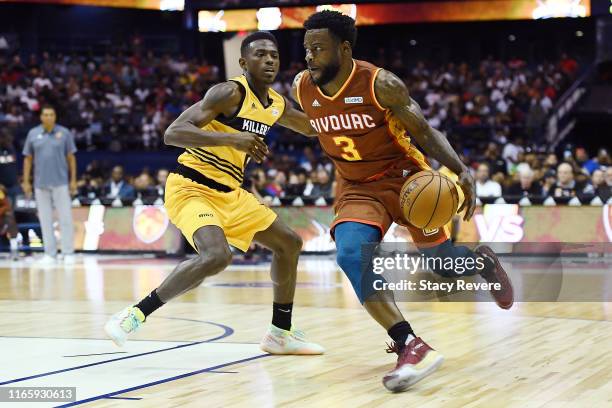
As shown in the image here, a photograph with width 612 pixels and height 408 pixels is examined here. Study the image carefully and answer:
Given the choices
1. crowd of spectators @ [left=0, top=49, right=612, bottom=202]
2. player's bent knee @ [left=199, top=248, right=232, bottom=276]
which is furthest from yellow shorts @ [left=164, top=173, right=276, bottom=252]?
crowd of spectators @ [left=0, top=49, right=612, bottom=202]

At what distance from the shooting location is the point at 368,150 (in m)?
5.35

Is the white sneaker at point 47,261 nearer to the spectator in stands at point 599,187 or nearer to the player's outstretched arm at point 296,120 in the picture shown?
the spectator in stands at point 599,187

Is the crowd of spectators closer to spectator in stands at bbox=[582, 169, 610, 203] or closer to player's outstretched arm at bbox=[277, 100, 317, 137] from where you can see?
spectator in stands at bbox=[582, 169, 610, 203]

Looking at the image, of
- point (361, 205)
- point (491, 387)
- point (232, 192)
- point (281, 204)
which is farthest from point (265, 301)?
point (281, 204)

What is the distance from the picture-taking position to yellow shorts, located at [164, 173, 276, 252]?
5938 mm

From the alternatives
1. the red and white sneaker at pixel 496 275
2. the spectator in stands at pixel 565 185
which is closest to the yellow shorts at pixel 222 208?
the red and white sneaker at pixel 496 275

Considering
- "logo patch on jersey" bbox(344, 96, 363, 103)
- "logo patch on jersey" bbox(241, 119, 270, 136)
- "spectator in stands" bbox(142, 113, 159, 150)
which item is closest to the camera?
"logo patch on jersey" bbox(344, 96, 363, 103)

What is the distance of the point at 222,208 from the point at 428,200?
1467 millimetres

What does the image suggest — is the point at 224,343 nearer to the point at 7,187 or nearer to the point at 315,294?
the point at 315,294

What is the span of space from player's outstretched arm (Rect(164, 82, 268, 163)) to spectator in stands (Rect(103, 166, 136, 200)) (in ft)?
33.8

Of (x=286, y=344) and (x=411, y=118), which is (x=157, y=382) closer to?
(x=286, y=344)

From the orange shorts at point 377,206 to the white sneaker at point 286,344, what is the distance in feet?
3.13

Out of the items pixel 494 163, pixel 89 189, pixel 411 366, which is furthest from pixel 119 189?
pixel 411 366

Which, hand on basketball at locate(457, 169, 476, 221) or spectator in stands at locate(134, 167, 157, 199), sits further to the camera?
spectator in stands at locate(134, 167, 157, 199)
